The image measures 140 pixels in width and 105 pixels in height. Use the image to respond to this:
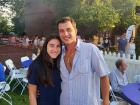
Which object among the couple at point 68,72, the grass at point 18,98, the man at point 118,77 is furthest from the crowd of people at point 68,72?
the grass at point 18,98

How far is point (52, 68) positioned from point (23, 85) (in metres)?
6.98

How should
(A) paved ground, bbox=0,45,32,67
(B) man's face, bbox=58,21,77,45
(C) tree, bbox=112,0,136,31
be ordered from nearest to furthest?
1. (B) man's face, bbox=58,21,77,45
2. (A) paved ground, bbox=0,45,32,67
3. (C) tree, bbox=112,0,136,31

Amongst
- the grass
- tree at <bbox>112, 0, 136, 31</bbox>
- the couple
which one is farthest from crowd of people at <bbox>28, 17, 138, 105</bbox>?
tree at <bbox>112, 0, 136, 31</bbox>

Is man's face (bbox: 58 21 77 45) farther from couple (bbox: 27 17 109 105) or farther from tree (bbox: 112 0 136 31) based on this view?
tree (bbox: 112 0 136 31)

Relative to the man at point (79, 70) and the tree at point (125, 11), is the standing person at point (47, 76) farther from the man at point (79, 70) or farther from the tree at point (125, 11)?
the tree at point (125, 11)

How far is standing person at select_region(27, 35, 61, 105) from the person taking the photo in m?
3.27

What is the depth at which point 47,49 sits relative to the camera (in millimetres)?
3332

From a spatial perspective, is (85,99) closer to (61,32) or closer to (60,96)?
(60,96)

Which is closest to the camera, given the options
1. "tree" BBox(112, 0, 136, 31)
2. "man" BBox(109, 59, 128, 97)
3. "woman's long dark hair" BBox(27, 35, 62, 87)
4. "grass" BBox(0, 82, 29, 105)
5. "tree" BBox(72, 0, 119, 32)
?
"woman's long dark hair" BBox(27, 35, 62, 87)

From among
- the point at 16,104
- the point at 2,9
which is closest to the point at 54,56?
the point at 16,104

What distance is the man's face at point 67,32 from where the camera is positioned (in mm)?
3148

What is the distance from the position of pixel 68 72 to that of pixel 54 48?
25 centimetres

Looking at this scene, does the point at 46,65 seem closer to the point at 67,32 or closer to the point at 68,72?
the point at 68,72

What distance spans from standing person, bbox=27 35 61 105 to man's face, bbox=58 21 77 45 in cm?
14
